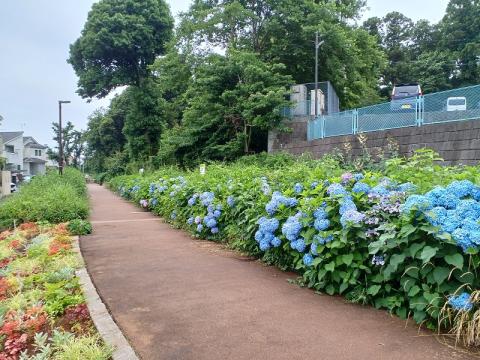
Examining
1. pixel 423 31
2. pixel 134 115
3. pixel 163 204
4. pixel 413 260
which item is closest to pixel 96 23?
pixel 134 115

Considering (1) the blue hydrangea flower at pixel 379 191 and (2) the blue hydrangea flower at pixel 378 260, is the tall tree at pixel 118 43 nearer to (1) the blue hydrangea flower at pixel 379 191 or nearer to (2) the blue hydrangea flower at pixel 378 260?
(1) the blue hydrangea flower at pixel 379 191

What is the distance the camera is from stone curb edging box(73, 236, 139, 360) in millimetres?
2892

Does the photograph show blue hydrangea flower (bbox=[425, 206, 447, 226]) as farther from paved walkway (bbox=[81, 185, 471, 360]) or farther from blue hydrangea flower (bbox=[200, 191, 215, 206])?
blue hydrangea flower (bbox=[200, 191, 215, 206])

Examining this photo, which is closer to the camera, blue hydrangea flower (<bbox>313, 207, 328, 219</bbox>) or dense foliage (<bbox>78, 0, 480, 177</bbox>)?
blue hydrangea flower (<bbox>313, 207, 328, 219</bbox>)

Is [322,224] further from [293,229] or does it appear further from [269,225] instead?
[269,225]

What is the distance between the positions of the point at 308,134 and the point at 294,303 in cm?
1247

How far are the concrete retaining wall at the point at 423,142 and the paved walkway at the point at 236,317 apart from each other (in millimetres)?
4507

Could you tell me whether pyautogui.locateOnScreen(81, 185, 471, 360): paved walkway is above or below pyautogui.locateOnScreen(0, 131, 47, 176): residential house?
below

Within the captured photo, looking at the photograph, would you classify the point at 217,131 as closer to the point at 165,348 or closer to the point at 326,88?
the point at 326,88

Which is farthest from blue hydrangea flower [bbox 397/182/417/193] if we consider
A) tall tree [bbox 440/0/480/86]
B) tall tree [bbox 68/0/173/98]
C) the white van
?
tall tree [bbox 440/0/480/86]

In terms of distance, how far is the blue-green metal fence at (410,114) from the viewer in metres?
9.53

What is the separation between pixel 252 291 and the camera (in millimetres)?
4438

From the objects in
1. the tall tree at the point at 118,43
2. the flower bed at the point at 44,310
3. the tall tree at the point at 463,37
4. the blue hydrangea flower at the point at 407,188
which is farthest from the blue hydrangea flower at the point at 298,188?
the tall tree at the point at 463,37

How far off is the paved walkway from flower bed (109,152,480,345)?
0.73 ft
